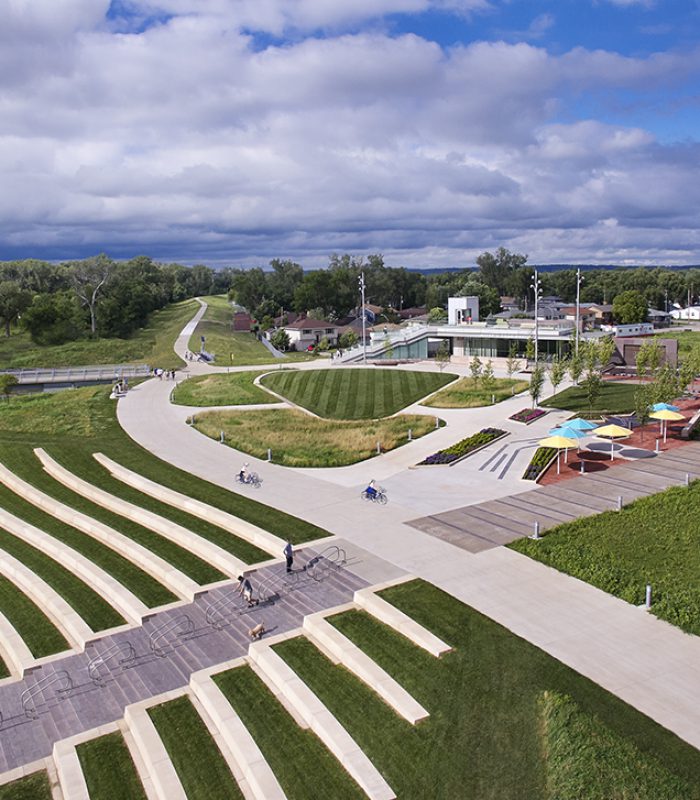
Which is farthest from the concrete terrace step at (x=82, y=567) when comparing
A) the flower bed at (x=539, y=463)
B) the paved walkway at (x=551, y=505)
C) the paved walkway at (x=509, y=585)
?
the flower bed at (x=539, y=463)

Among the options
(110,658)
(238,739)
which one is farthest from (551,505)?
(110,658)

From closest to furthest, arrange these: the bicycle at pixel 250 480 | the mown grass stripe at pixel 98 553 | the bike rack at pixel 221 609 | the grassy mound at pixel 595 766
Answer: the grassy mound at pixel 595 766 → the bike rack at pixel 221 609 → the mown grass stripe at pixel 98 553 → the bicycle at pixel 250 480

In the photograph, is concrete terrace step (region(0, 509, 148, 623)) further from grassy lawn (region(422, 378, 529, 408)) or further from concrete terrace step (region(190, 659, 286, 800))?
grassy lawn (region(422, 378, 529, 408))

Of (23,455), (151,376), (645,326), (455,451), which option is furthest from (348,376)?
(645,326)

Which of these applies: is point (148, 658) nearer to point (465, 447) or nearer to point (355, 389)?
point (465, 447)

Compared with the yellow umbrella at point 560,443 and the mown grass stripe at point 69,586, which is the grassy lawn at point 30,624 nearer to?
the mown grass stripe at point 69,586

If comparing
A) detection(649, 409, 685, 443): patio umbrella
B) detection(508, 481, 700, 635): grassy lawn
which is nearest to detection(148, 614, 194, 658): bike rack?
detection(508, 481, 700, 635): grassy lawn
